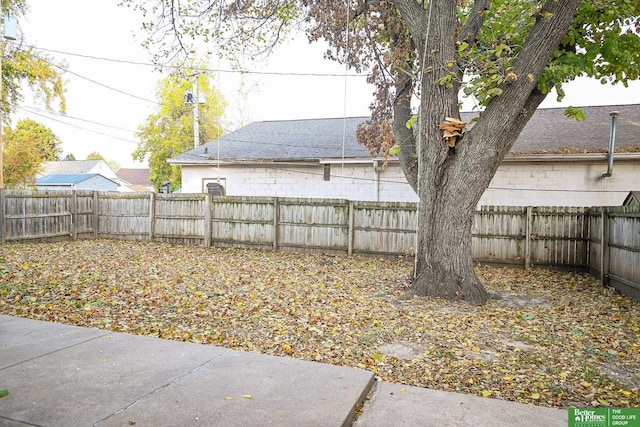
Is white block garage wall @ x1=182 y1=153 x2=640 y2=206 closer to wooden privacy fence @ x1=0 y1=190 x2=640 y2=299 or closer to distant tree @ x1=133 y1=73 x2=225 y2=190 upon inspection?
wooden privacy fence @ x1=0 y1=190 x2=640 y2=299

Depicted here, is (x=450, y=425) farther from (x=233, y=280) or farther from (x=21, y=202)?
(x=21, y=202)

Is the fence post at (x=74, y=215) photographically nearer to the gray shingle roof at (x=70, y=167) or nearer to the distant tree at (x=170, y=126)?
the distant tree at (x=170, y=126)

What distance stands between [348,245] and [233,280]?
4.31 m

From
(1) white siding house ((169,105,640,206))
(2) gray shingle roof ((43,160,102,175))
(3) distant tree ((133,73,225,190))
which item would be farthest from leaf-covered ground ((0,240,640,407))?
(2) gray shingle roof ((43,160,102,175))

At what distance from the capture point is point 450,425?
8.41 ft

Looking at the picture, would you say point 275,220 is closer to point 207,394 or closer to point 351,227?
point 351,227

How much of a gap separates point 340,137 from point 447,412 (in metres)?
13.0

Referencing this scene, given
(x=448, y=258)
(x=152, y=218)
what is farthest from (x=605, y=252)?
(x=152, y=218)

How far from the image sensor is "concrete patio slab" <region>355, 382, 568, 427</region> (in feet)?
8.57

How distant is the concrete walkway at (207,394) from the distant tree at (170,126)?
24407 millimetres

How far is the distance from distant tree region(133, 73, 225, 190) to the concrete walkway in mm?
24407

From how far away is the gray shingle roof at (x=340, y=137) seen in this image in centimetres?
1191

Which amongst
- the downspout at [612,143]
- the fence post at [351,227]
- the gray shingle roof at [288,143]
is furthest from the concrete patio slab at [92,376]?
the downspout at [612,143]

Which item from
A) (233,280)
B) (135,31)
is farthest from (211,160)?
(233,280)
